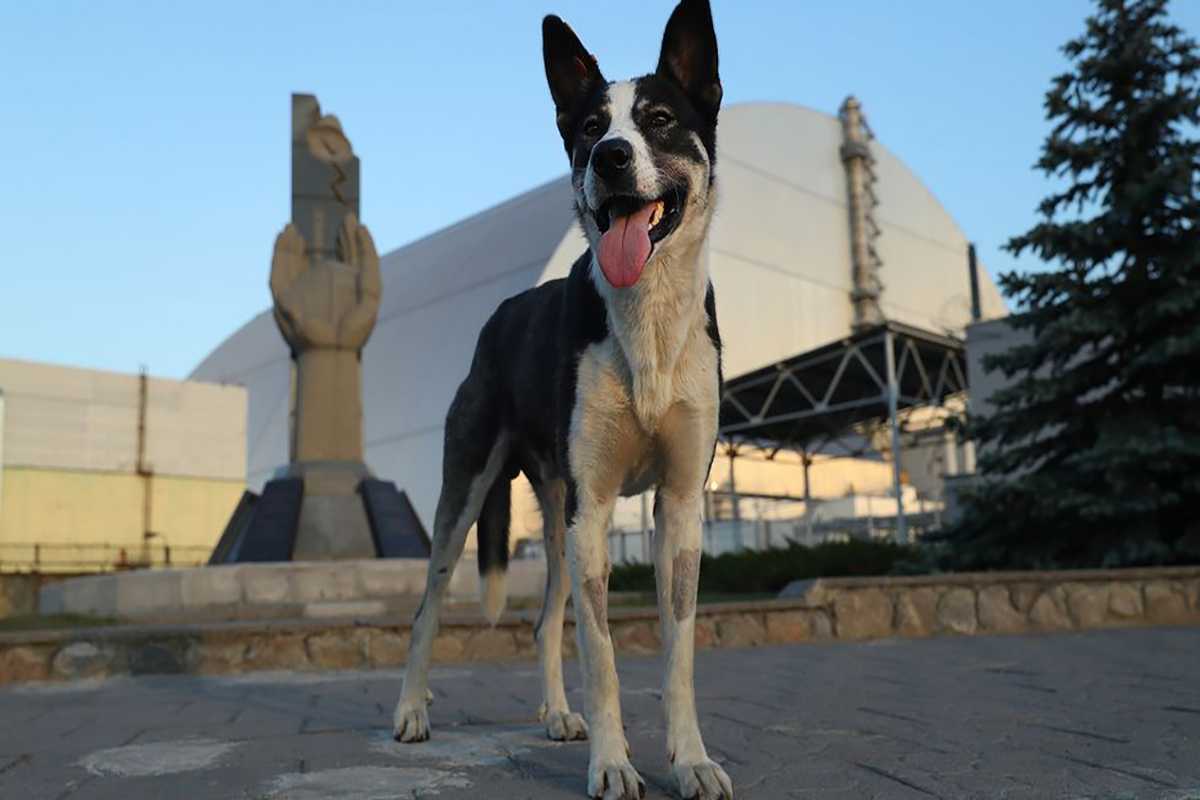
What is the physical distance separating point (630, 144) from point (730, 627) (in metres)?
6.06

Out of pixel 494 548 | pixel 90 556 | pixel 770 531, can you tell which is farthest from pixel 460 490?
pixel 90 556

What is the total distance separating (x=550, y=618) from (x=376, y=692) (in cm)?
205

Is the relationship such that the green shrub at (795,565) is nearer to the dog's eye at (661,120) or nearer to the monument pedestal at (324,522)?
the monument pedestal at (324,522)

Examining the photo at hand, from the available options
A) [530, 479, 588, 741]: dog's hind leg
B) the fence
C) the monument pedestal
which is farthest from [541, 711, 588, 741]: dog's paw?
the fence

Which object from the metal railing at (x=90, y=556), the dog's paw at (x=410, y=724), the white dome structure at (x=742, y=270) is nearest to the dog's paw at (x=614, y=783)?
the dog's paw at (x=410, y=724)

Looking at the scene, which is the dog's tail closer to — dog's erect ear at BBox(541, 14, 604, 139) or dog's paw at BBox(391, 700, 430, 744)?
dog's paw at BBox(391, 700, 430, 744)

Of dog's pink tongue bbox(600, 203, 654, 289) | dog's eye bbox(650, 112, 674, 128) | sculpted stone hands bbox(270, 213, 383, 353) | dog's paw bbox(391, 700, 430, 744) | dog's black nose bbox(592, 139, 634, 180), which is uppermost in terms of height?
sculpted stone hands bbox(270, 213, 383, 353)

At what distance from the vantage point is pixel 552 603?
4184 mm

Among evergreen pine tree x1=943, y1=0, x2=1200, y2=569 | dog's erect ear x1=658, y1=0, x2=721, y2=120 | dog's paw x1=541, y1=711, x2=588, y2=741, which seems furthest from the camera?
evergreen pine tree x1=943, y1=0, x2=1200, y2=569

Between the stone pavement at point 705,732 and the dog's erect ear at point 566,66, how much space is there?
209 centimetres

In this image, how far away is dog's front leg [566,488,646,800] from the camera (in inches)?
111

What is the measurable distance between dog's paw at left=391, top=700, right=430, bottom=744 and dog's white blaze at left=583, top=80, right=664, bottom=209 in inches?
81.8

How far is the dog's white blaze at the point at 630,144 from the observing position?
9.62 ft

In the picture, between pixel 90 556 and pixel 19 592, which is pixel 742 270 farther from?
pixel 90 556
